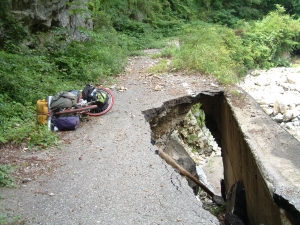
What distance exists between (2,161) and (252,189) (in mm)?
4229

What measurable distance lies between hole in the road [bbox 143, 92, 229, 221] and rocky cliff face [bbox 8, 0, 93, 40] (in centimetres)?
513

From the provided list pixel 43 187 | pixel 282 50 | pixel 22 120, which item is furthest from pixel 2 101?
pixel 282 50

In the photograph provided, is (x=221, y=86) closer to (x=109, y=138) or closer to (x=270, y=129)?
(x=270, y=129)

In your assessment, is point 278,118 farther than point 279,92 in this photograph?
No

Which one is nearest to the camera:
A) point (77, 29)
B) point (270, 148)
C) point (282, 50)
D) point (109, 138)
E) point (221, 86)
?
point (270, 148)

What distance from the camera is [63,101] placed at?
651cm

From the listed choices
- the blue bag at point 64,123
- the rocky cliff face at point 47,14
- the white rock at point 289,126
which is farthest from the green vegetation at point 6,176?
the white rock at point 289,126

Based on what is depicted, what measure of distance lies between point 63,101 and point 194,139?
8408 mm

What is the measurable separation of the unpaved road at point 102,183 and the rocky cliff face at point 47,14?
15.7 feet

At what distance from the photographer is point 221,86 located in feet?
29.1

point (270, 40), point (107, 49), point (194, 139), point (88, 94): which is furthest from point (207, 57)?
point (270, 40)

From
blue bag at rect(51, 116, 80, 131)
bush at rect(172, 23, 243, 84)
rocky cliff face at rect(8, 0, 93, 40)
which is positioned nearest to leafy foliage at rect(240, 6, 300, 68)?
bush at rect(172, 23, 243, 84)

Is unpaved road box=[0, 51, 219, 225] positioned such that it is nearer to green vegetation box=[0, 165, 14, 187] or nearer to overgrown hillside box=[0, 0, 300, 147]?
green vegetation box=[0, 165, 14, 187]

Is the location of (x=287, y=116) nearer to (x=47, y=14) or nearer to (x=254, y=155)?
(x=254, y=155)
